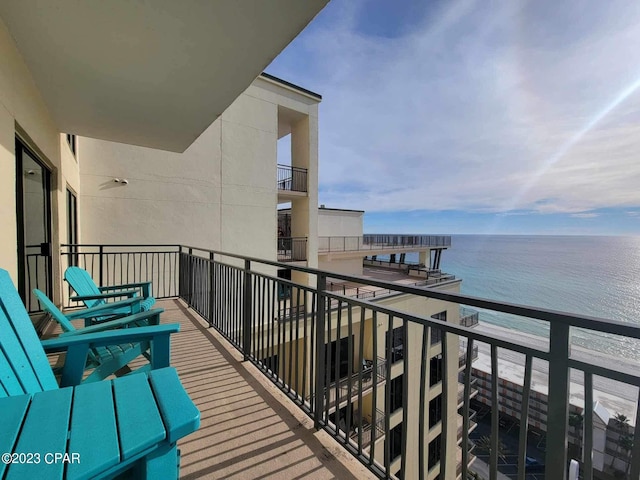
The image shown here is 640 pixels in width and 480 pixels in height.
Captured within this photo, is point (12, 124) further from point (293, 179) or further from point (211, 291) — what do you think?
point (293, 179)

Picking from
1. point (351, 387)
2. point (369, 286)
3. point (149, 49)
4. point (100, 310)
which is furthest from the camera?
point (369, 286)

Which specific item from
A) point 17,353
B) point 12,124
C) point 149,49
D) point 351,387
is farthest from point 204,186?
point 351,387

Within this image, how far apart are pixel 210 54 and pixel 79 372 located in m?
2.15

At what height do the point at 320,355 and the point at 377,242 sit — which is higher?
the point at 320,355

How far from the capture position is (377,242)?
907 inches

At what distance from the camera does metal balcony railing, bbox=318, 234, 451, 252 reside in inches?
680

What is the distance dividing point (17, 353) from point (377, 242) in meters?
22.5

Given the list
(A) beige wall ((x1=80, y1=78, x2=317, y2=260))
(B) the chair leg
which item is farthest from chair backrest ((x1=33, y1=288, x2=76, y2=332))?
(A) beige wall ((x1=80, y1=78, x2=317, y2=260))

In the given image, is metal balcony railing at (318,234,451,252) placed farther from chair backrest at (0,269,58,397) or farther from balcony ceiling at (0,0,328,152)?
chair backrest at (0,269,58,397)

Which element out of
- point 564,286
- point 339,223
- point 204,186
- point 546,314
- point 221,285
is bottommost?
point 564,286

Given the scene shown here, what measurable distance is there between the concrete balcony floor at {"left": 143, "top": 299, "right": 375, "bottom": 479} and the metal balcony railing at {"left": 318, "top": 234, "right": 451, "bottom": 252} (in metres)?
13.8

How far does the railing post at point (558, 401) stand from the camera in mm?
922

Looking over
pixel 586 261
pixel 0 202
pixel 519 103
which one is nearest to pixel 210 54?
pixel 0 202

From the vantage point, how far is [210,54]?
217 cm
